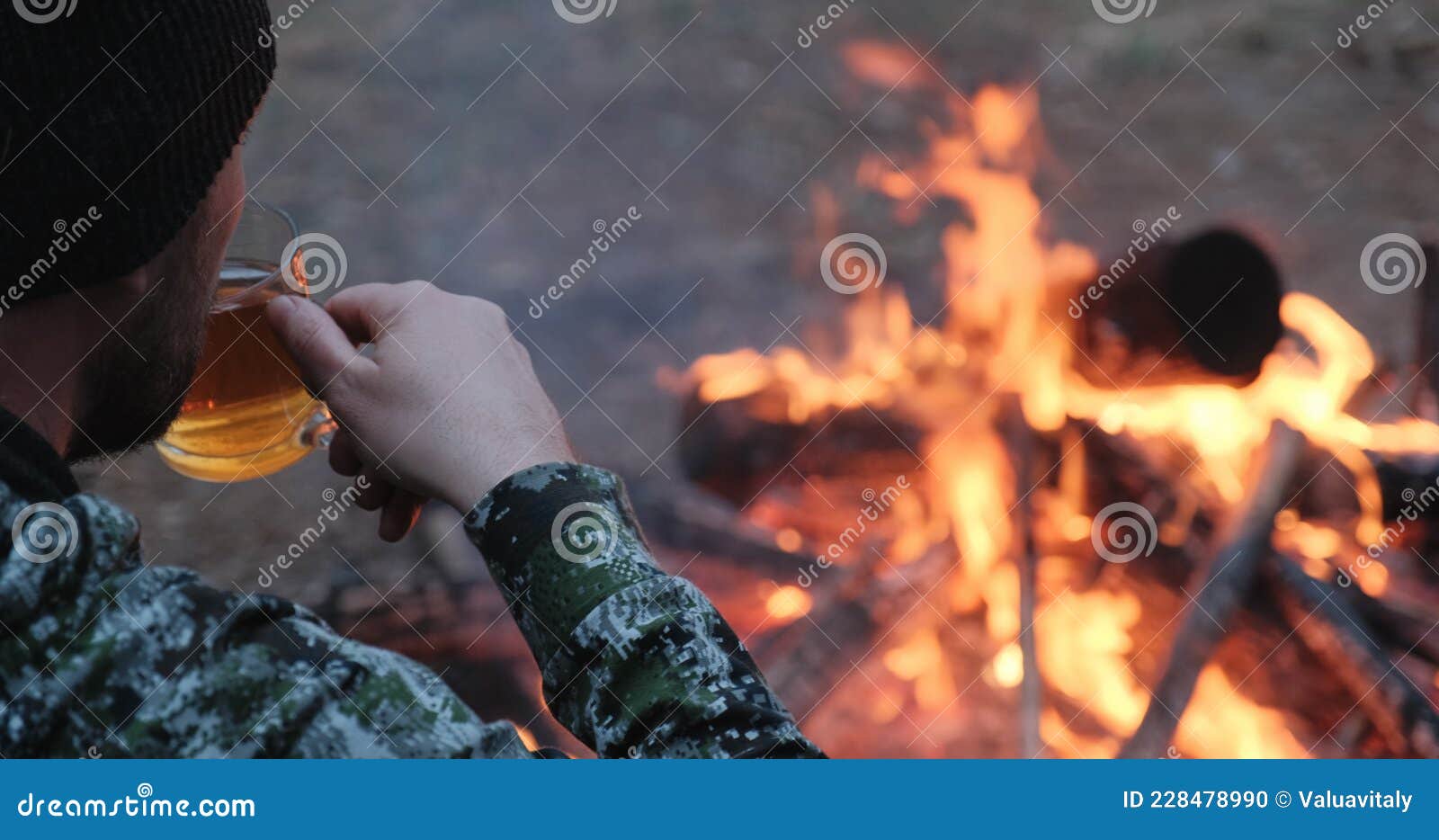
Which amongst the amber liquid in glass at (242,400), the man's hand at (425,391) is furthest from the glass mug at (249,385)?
the man's hand at (425,391)

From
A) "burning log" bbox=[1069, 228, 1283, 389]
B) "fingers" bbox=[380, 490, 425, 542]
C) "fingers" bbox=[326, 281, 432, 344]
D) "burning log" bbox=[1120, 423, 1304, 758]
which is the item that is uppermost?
"burning log" bbox=[1069, 228, 1283, 389]

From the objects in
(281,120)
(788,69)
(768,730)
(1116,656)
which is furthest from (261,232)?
(788,69)

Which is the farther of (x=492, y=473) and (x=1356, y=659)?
(x=1356, y=659)

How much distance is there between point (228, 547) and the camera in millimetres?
3852

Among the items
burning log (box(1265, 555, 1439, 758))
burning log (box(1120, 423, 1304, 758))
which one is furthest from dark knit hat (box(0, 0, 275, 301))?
burning log (box(1265, 555, 1439, 758))

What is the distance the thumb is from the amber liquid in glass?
4cm

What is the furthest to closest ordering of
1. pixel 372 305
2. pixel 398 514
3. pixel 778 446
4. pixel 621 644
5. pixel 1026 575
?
1. pixel 778 446
2. pixel 1026 575
3. pixel 398 514
4. pixel 372 305
5. pixel 621 644

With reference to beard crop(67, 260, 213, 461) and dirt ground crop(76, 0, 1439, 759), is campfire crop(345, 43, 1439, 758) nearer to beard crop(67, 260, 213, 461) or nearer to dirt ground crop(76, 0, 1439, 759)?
dirt ground crop(76, 0, 1439, 759)

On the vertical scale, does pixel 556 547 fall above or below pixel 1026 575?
below

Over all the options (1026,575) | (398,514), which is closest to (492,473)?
(398,514)

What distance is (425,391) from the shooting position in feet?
5.14

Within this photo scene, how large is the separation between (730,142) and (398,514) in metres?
3.89

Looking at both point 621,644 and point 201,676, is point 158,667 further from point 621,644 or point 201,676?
point 621,644

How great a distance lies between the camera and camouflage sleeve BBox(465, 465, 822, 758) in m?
1.37
